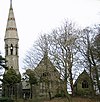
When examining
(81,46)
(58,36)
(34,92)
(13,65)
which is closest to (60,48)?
(58,36)

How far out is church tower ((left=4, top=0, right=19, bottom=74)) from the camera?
232 feet

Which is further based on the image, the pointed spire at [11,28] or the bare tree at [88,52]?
the pointed spire at [11,28]

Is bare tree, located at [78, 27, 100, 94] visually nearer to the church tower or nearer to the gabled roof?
the gabled roof

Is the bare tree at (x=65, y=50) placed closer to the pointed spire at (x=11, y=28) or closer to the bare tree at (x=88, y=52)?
the bare tree at (x=88, y=52)

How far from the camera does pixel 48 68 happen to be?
3891 centimetres

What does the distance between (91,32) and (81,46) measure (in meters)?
2.26

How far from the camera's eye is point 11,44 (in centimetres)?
7150

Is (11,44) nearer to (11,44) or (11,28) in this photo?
(11,44)

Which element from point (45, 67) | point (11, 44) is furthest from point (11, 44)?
point (45, 67)

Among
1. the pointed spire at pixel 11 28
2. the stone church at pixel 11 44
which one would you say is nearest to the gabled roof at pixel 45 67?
the stone church at pixel 11 44

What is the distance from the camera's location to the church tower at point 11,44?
70.8m

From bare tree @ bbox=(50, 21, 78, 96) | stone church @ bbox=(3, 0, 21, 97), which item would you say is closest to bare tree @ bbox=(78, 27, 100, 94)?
bare tree @ bbox=(50, 21, 78, 96)

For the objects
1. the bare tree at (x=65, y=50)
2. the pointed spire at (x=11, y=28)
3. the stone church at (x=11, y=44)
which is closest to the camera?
the bare tree at (x=65, y=50)

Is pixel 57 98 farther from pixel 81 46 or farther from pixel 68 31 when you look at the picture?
pixel 68 31
